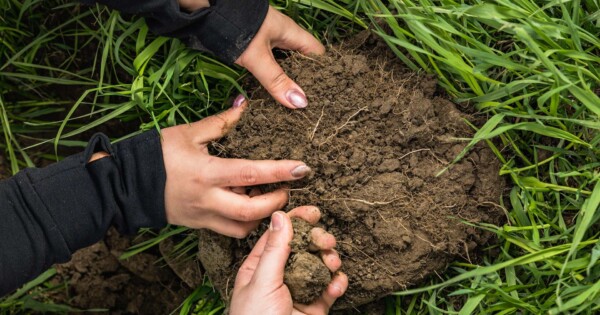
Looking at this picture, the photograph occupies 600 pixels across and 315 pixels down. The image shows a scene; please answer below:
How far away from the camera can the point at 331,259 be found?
1.50 meters

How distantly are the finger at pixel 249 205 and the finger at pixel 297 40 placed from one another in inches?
14.1

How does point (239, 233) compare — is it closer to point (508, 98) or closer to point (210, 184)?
point (210, 184)

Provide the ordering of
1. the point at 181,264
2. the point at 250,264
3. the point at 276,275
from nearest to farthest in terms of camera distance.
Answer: the point at 276,275, the point at 250,264, the point at 181,264

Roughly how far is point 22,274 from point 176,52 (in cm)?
67

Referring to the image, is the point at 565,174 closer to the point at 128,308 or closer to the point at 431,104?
the point at 431,104

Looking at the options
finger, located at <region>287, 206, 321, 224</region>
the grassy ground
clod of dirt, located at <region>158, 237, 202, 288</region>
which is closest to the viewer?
the grassy ground

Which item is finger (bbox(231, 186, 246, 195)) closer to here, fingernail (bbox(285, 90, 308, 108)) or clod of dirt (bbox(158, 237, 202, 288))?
fingernail (bbox(285, 90, 308, 108))

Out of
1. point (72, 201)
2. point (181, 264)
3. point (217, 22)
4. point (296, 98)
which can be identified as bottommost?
point (181, 264)

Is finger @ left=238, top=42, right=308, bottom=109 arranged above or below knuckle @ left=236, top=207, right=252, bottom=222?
above

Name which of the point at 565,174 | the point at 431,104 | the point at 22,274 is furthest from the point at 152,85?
the point at 565,174

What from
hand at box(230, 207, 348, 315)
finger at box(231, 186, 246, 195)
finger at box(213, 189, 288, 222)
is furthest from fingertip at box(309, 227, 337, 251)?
finger at box(231, 186, 246, 195)

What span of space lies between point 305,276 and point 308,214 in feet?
0.48

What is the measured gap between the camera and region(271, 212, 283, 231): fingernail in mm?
1472

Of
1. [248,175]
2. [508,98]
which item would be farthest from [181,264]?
[508,98]
